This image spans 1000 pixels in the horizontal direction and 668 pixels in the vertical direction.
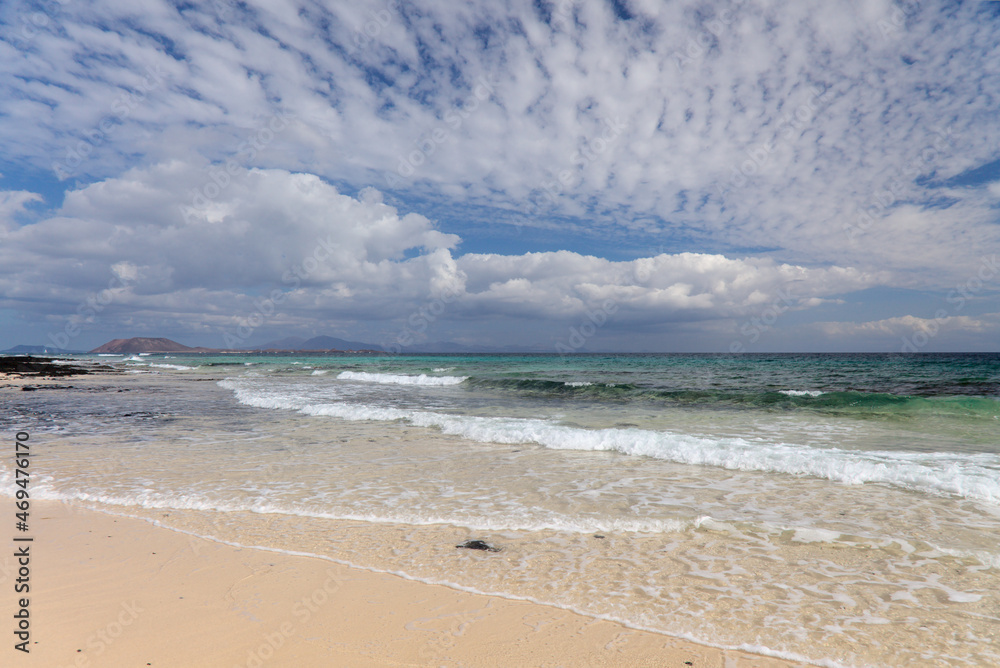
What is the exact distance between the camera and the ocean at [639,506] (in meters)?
4.05

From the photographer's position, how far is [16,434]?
41.7ft

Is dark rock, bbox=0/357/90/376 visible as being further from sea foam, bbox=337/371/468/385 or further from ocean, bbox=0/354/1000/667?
ocean, bbox=0/354/1000/667

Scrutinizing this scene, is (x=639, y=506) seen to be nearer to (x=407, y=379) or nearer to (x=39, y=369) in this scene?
(x=407, y=379)

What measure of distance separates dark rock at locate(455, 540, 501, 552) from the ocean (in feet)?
0.42

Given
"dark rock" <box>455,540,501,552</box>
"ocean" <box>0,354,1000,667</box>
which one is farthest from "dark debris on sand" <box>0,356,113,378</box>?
"dark rock" <box>455,540,501,552</box>

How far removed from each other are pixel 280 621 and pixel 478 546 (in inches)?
89.6

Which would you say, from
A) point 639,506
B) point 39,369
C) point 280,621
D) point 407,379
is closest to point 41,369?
point 39,369

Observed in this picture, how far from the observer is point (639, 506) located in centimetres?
688

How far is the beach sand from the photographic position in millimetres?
3326

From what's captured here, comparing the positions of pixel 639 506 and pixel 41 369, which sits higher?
pixel 639 506

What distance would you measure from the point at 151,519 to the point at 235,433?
7.32m

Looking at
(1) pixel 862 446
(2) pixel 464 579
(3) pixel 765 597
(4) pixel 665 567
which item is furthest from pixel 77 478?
(1) pixel 862 446

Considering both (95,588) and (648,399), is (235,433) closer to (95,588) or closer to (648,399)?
(95,588)

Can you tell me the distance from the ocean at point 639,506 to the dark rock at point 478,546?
129mm
